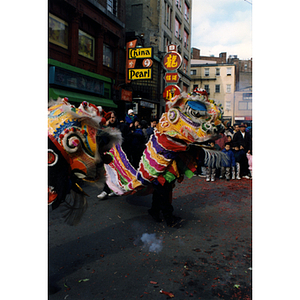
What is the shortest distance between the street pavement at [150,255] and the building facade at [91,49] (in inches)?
60.5

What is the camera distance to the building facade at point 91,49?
2.52 meters

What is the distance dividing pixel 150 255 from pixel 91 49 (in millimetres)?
2442

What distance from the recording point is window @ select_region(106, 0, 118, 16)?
253cm

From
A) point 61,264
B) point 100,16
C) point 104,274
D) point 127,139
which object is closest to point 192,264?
point 104,274

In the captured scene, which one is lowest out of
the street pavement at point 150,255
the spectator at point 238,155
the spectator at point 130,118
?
the street pavement at point 150,255

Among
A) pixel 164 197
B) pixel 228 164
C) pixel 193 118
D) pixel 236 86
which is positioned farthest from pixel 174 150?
pixel 228 164

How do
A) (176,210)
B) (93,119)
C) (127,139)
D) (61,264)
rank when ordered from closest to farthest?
(93,119)
(61,264)
(176,210)
(127,139)

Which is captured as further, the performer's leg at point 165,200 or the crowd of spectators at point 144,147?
the crowd of spectators at point 144,147

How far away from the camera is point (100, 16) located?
244cm

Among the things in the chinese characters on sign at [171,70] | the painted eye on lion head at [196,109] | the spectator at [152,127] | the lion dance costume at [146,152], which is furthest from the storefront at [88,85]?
the chinese characters on sign at [171,70]

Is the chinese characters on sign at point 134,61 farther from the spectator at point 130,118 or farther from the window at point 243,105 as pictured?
the window at point 243,105

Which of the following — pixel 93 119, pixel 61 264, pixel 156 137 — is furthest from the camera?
pixel 156 137

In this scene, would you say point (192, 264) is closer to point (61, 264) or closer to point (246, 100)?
point (61, 264)
